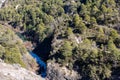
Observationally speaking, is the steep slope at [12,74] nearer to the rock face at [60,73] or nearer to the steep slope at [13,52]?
the rock face at [60,73]

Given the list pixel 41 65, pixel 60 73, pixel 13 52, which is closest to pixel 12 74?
pixel 60 73

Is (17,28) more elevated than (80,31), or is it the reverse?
(80,31)

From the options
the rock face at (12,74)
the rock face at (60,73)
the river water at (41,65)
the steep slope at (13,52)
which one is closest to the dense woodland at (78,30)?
the rock face at (60,73)

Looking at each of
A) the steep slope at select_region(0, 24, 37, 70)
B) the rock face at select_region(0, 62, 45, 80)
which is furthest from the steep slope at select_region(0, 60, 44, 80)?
the steep slope at select_region(0, 24, 37, 70)

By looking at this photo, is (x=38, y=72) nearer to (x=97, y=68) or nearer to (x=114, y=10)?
(x=97, y=68)

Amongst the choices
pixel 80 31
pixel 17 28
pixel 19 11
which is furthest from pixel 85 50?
pixel 19 11

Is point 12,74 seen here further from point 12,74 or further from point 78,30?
point 78,30
